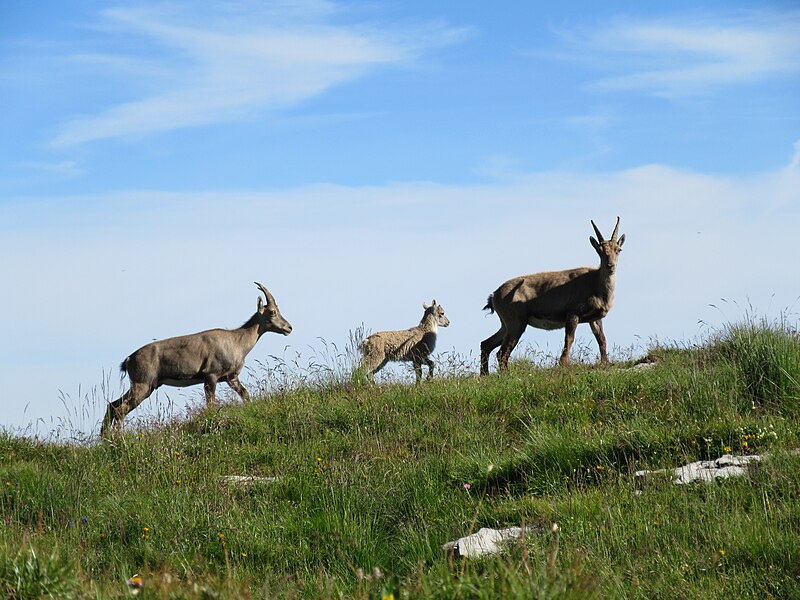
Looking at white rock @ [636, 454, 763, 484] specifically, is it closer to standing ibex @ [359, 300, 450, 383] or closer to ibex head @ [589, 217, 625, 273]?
ibex head @ [589, 217, 625, 273]

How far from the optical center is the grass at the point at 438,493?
6336 mm

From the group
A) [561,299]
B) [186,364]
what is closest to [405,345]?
[561,299]

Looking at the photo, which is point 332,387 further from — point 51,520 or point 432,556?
point 432,556

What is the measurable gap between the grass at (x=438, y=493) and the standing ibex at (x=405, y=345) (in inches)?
191

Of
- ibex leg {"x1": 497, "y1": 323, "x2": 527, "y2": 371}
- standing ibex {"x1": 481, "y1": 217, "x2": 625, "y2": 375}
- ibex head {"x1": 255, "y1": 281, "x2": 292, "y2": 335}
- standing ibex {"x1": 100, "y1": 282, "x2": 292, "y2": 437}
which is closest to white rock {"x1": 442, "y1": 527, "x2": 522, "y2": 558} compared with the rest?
standing ibex {"x1": 481, "y1": 217, "x2": 625, "y2": 375}

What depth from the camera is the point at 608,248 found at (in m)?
18.0

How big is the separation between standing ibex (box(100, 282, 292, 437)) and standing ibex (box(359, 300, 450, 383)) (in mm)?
2578

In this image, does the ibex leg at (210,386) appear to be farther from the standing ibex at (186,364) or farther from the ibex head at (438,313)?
the ibex head at (438,313)

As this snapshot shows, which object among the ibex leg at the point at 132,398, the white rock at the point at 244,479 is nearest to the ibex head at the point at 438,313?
the ibex leg at the point at 132,398

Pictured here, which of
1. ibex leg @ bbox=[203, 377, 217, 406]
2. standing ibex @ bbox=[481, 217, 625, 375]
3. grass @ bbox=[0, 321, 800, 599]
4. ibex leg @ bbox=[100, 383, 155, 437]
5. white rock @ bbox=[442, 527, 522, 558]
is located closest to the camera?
grass @ bbox=[0, 321, 800, 599]

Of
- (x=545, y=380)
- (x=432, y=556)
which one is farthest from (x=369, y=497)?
(x=545, y=380)

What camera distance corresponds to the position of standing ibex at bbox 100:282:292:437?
58.7 feet

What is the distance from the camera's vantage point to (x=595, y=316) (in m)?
18.1

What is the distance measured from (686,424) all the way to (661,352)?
6212 mm
